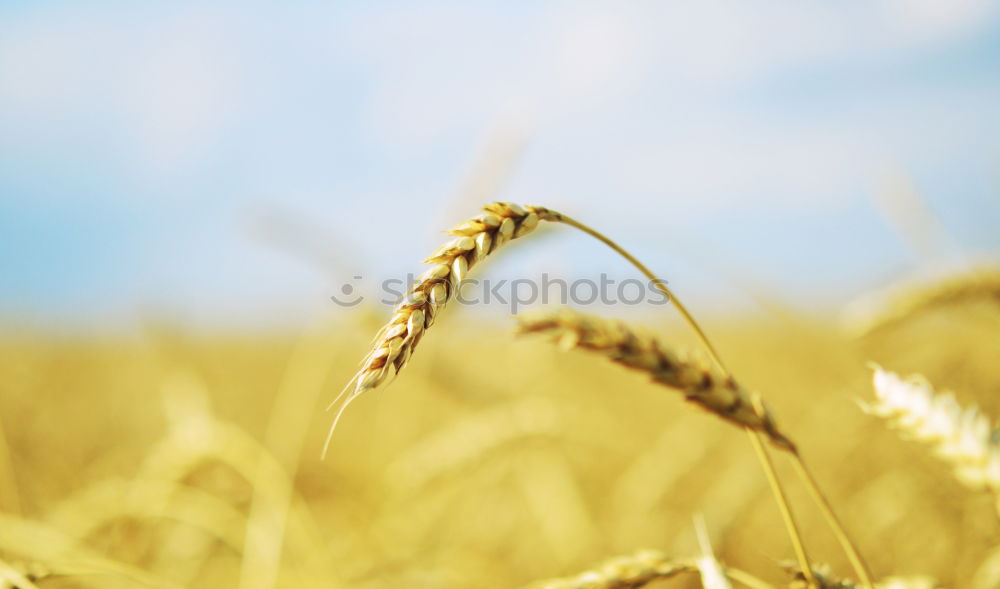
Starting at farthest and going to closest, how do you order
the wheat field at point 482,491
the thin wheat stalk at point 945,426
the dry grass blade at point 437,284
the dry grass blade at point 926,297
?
the wheat field at point 482,491, the dry grass blade at point 926,297, the thin wheat stalk at point 945,426, the dry grass blade at point 437,284

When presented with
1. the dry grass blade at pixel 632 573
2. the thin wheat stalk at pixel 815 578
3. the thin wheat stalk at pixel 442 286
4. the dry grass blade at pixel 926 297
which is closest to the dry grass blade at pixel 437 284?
the thin wheat stalk at pixel 442 286

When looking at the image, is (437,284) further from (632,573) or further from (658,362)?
(632,573)

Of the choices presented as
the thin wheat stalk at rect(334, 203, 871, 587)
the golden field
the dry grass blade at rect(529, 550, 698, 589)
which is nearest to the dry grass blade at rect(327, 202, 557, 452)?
the thin wheat stalk at rect(334, 203, 871, 587)

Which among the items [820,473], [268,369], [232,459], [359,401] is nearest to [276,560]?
[232,459]

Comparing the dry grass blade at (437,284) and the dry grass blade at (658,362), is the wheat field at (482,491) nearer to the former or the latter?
the dry grass blade at (658,362)

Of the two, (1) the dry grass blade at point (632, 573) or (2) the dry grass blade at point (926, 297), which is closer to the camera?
(1) the dry grass blade at point (632, 573)

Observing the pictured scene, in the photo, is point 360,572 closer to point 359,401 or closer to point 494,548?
point 494,548

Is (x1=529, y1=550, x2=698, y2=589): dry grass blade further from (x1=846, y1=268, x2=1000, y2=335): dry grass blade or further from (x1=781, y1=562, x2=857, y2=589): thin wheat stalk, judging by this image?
(x1=846, y1=268, x2=1000, y2=335): dry grass blade

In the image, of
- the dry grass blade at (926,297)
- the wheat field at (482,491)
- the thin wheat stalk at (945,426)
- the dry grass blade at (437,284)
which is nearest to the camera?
the dry grass blade at (437,284)
